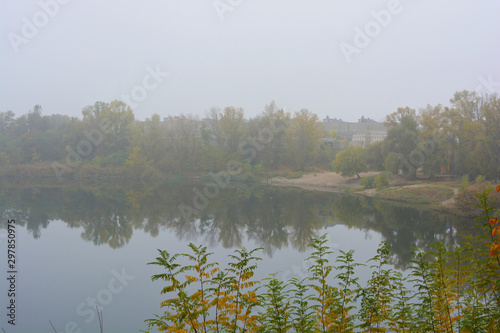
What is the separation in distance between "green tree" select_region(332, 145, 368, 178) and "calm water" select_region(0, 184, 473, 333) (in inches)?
244

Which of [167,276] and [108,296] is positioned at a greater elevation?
[167,276]

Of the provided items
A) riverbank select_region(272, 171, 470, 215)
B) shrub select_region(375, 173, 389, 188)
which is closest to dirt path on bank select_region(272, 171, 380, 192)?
riverbank select_region(272, 171, 470, 215)

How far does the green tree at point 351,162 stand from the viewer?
33531mm

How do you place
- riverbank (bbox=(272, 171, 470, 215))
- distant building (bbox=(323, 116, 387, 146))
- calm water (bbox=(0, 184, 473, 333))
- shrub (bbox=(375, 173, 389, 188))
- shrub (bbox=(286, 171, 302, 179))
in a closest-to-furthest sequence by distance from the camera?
calm water (bbox=(0, 184, 473, 333)) < riverbank (bbox=(272, 171, 470, 215)) < shrub (bbox=(375, 173, 389, 188)) < shrub (bbox=(286, 171, 302, 179)) < distant building (bbox=(323, 116, 387, 146))

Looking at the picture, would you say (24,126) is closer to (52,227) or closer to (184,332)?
(52,227)

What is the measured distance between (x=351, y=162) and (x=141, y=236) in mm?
22363

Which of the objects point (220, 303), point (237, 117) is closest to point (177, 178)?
point (237, 117)

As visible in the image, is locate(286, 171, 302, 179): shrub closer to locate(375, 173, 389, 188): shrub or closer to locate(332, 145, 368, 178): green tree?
locate(332, 145, 368, 178): green tree

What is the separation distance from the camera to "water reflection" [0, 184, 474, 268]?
14859 mm

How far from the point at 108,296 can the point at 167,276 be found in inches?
265

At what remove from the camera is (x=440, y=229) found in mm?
16578

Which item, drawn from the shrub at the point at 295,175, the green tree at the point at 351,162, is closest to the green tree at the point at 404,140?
the green tree at the point at 351,162

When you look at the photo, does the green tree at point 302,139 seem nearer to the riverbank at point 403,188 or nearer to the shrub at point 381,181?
the riverbank at point 403,188

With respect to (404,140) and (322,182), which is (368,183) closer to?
(404,140)
